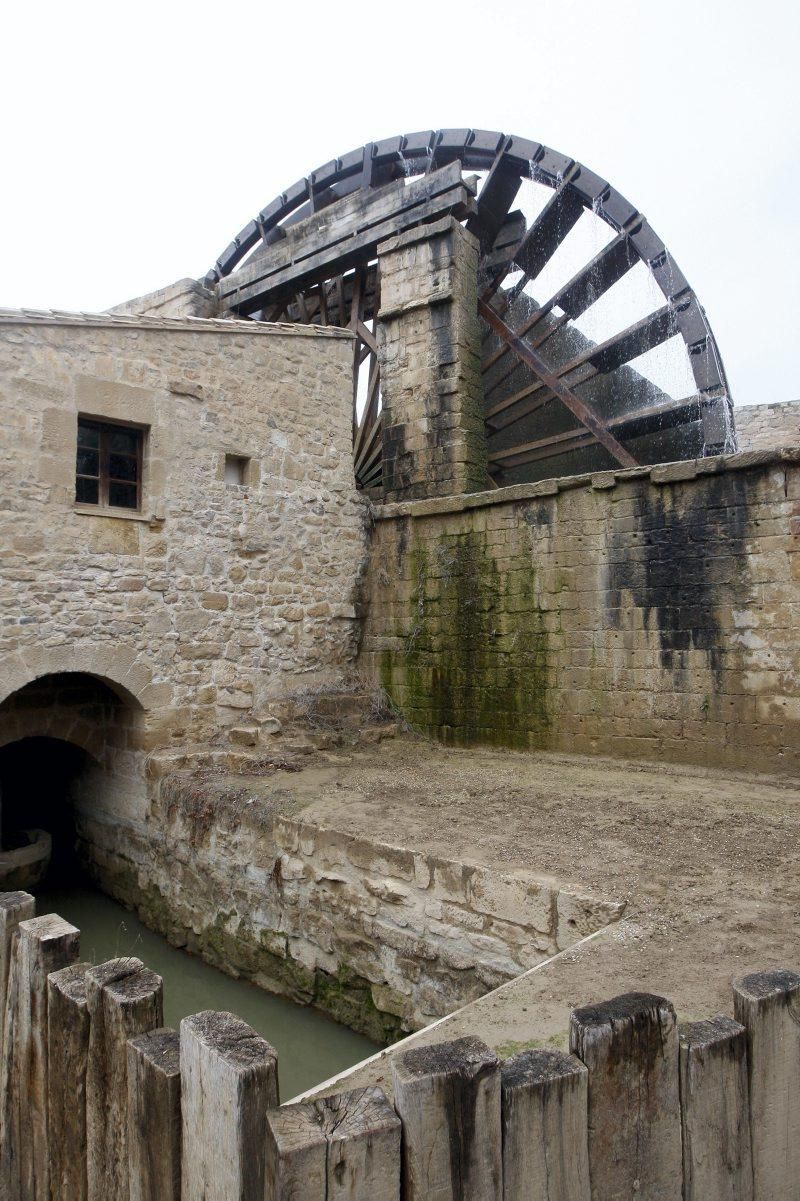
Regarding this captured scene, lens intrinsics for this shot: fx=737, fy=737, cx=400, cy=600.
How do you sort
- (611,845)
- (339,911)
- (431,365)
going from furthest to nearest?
(431,365)
(339,911)
(611,845)

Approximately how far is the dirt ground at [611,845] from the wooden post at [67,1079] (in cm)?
82

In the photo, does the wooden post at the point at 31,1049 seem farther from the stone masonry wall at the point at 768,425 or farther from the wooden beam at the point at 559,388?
the stone masonry wall at the point at 768,425

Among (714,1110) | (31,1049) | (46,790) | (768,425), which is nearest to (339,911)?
(31,1049)

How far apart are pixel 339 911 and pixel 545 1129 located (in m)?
3.26

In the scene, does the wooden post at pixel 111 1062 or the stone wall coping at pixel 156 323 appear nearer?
the wooden post at pixel 111 1062

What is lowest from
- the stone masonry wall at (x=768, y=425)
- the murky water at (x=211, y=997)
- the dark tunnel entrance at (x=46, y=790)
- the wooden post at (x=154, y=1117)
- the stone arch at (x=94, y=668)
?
the murky water at (x=211, y=997)

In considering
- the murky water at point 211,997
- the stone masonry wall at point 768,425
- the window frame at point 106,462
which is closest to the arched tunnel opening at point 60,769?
the murky water at point 211,997

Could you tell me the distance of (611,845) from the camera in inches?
163

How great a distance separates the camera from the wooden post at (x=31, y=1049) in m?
2.05

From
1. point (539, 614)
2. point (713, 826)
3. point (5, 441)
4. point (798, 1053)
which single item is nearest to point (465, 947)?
point (713, 826)

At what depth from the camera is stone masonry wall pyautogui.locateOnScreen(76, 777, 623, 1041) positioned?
372 centimetres

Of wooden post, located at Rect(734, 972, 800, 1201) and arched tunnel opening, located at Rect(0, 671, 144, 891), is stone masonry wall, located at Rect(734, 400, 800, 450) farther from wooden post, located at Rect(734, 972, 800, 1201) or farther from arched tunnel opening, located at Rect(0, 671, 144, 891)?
wooden post, located at Rect(734, 972, 800, 1201)

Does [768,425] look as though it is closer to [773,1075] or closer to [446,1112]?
[773,1075]

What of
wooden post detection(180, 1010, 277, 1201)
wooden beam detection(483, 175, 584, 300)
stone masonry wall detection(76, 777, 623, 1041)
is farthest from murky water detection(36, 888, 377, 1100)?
wooden beam detection(483, 175, 584, 300)
